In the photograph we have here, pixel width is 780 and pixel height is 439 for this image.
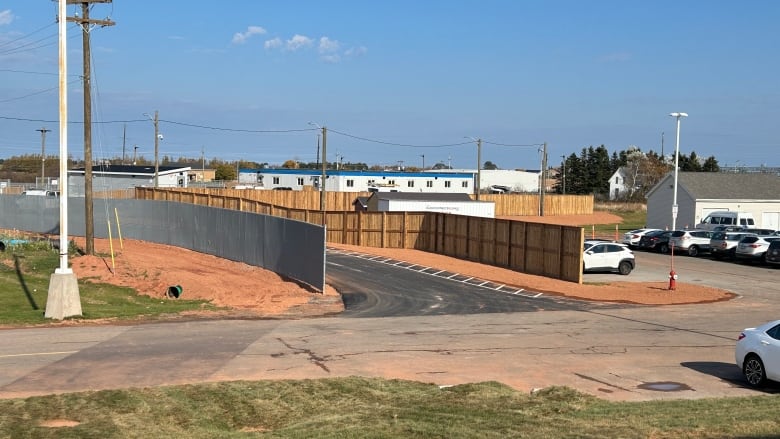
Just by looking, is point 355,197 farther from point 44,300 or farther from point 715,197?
point 44,300

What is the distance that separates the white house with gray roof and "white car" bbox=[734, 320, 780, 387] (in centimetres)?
5202

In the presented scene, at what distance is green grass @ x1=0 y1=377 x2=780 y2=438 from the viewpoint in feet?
35.2

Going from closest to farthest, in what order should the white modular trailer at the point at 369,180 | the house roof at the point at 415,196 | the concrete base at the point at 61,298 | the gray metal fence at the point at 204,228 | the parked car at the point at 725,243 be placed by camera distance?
the concrete base at the point at 61,298
the gray metal fence at the point at 204,228
the parked car at the point at 725,243
the house roof at the point at 415,196
the white modular trailer at the point at 369,180

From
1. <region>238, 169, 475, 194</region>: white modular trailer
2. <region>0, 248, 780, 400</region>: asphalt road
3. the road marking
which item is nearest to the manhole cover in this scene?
<region>0, 248, 780, 400</region>: asphalt road

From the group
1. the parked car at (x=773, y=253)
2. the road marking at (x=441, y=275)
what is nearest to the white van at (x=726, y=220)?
the parked car at (x=773, y=253)

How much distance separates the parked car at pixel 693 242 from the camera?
49.7 metres

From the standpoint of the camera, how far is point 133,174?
86.9 metres

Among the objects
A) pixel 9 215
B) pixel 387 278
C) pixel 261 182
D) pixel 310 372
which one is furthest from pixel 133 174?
pixel 310 372

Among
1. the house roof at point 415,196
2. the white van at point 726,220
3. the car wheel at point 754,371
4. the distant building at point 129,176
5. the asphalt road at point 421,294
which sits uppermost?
the distant building at point 129,176

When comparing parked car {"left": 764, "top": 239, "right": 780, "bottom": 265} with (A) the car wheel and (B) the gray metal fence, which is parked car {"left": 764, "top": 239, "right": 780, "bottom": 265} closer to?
(B) the gray metal fence

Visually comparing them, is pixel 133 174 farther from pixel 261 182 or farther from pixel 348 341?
pixel 348 341

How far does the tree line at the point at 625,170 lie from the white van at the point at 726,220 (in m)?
60.4

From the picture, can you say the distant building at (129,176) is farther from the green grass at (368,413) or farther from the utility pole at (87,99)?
the green grass at (368,413)

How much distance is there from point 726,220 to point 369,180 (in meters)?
56.7
